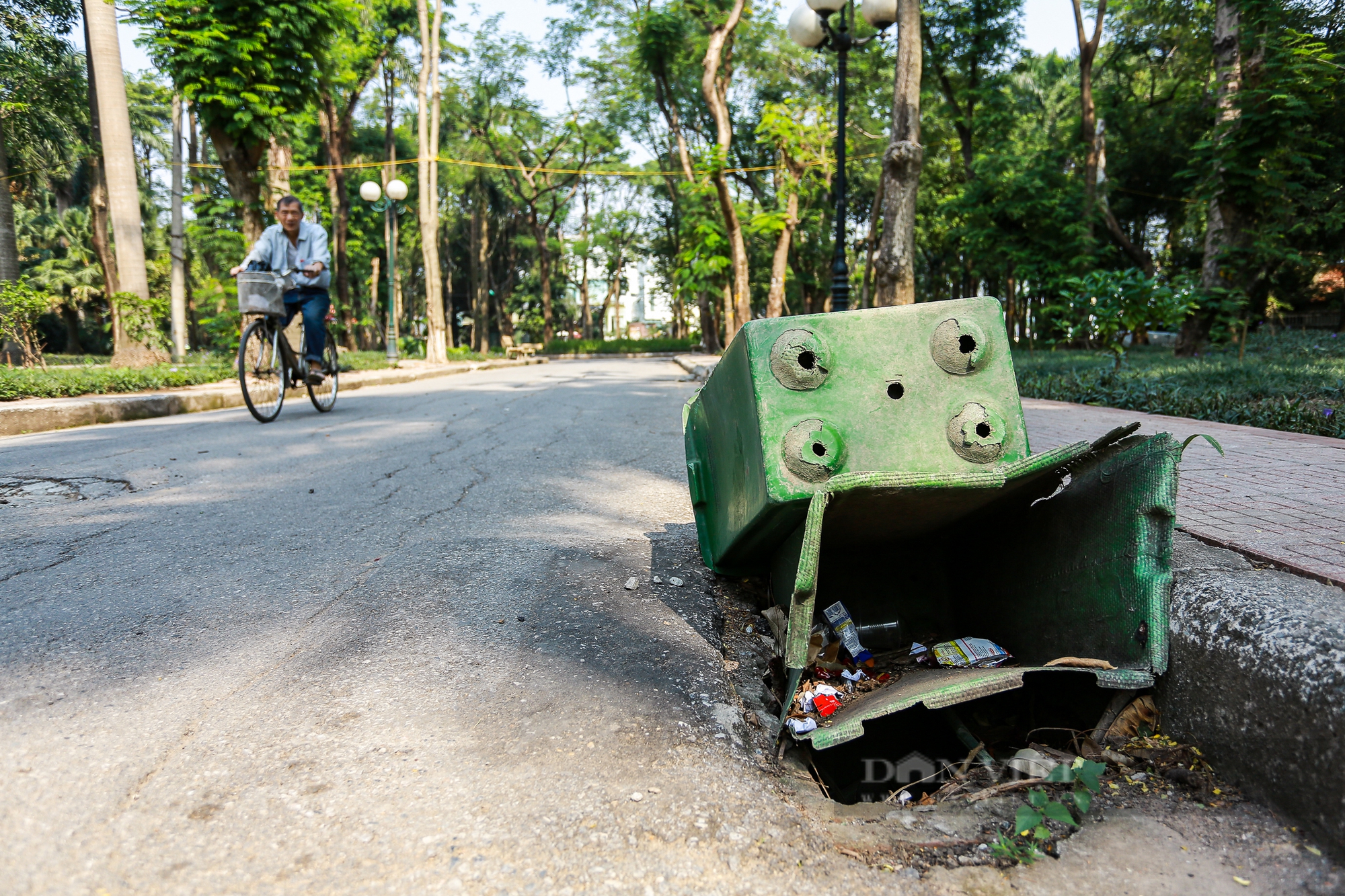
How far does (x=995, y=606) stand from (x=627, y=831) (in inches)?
58.5

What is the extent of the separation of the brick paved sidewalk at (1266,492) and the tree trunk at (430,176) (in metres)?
16.7

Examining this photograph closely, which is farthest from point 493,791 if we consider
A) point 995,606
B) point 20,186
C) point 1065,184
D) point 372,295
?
point 372,295

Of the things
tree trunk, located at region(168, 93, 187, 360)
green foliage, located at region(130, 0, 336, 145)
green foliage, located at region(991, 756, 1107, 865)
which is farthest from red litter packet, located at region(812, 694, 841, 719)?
tree trunk, located at region(168, 93, 187, 360)

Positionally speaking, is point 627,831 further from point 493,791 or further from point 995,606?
point 995,606

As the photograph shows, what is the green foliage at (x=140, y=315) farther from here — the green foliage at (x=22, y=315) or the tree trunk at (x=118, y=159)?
the green foliage at (x=22, y=315)

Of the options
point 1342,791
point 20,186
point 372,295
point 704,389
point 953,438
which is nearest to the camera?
point 1342,791

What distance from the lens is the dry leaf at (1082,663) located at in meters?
1.86

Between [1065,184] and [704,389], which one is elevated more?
[1065,184]

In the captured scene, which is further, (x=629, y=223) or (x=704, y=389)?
(x=629, y=223)

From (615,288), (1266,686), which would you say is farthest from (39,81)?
(615,288)

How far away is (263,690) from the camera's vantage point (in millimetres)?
1934

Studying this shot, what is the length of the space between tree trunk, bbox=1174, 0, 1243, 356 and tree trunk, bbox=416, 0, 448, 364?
1543cm

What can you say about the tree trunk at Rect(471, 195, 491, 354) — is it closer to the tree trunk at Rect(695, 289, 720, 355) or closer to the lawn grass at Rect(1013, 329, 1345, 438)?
the tree trunk at Rect(695, 289, 720, 355)

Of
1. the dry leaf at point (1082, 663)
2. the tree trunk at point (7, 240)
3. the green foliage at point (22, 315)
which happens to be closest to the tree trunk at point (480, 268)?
the tree trunk at point (7, 240)
